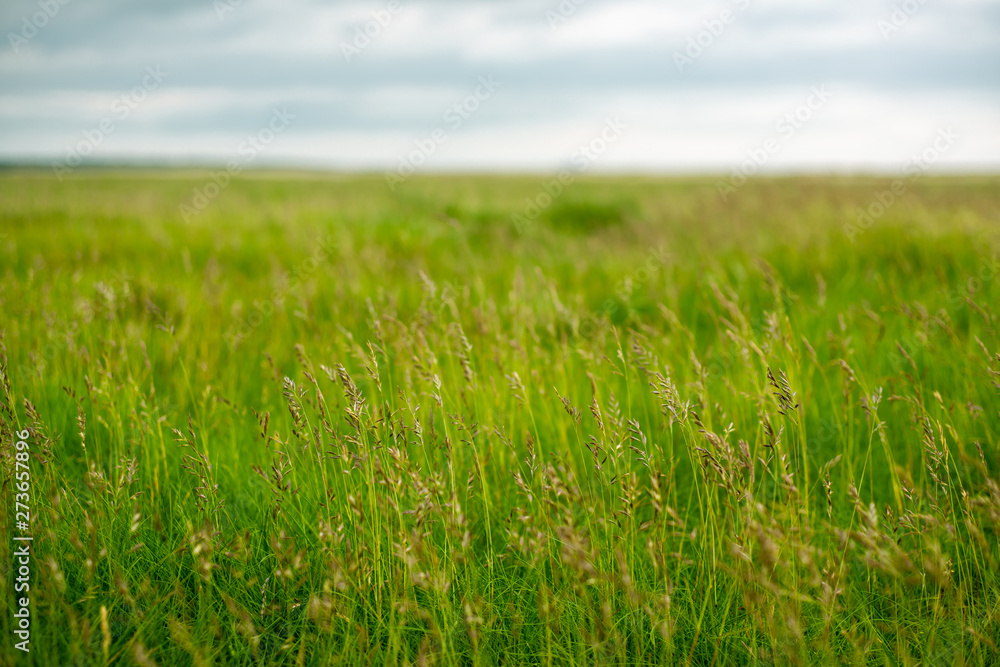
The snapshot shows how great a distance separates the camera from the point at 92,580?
5.52 feet

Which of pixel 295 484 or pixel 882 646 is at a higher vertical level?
pixel 295 484

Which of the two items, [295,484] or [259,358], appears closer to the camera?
[295,484]

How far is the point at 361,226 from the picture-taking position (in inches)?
290

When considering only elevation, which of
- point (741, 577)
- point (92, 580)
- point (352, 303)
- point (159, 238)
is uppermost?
point (159, 238)

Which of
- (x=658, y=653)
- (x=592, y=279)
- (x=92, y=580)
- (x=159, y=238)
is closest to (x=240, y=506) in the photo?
(x=92, y=580)

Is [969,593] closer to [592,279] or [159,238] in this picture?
[592,279]

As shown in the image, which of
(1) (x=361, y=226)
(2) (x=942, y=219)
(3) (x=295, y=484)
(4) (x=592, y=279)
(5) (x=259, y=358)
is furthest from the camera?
(1) (x=361, y=226)

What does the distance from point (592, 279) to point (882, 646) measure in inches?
156

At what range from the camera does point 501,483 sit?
2.24 metres

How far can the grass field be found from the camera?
1.59m

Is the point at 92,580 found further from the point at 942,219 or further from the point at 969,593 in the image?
the point at 942,219

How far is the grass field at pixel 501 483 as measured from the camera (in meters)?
1.59

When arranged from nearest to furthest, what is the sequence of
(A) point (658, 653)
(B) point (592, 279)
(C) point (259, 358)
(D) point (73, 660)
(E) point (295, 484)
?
(D) point (73, 660), (A) point (658, 653), (E) point (295, 484), (C) point (259, 358), (B) point (592, 279)

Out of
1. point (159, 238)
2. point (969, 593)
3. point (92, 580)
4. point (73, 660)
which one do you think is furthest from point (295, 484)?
point (159, 238)
